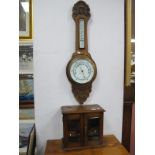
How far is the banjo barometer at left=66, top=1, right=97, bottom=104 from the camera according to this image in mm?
1597

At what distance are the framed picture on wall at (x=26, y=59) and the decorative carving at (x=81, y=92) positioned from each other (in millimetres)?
519

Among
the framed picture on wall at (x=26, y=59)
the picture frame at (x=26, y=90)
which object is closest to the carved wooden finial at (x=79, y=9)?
the framed picture on wall at (x=26, y=59)

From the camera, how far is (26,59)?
185cm

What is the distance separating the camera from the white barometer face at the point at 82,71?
5.28 feet

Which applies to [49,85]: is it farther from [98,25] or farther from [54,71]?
[98,25]

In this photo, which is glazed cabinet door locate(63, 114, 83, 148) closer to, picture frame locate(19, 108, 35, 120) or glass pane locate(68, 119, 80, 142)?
glass pane locate(68, 119, 80, 142)

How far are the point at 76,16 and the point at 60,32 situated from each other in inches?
7.4

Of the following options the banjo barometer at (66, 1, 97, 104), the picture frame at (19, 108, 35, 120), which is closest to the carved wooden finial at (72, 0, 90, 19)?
the banjo barometer at (66, 1, 97, 104)

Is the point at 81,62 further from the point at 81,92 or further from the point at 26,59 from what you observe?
the point at 26,59

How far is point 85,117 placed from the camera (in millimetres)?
1462

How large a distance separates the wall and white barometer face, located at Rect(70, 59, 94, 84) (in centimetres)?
8

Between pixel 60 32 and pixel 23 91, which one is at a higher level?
pixel 60 32
